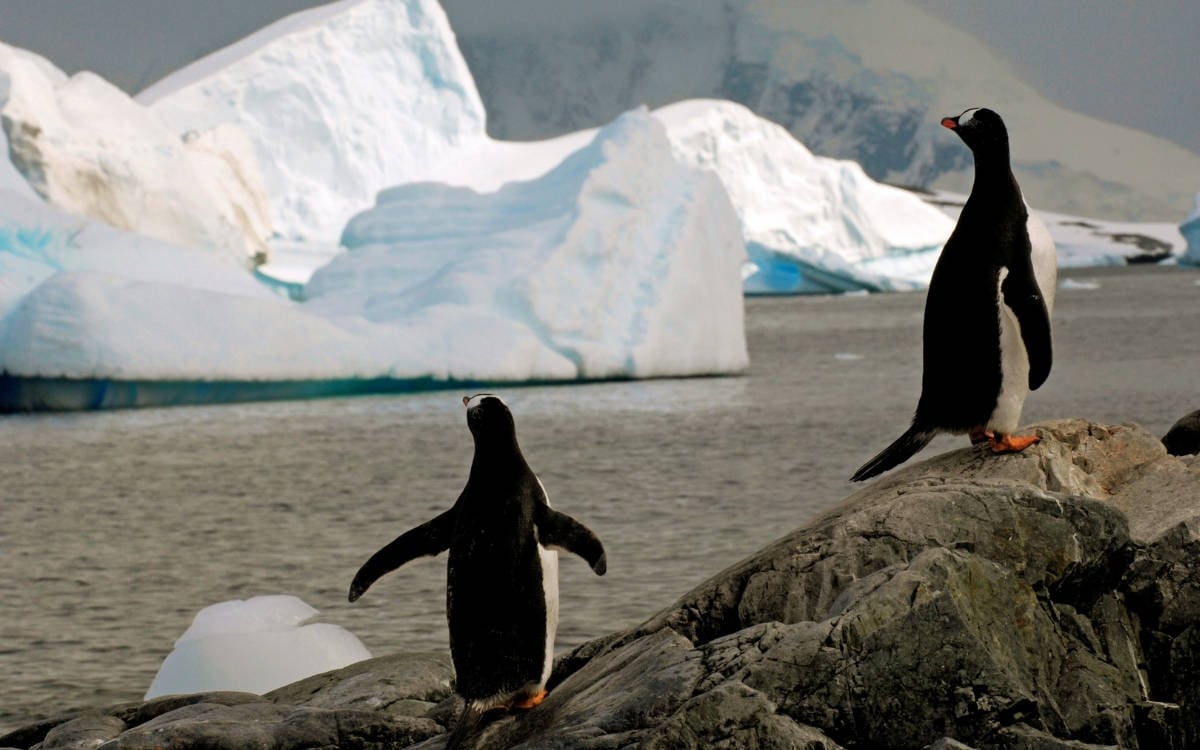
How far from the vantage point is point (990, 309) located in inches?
166

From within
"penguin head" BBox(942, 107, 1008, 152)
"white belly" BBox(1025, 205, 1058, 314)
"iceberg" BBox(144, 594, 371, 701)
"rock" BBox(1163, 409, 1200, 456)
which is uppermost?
"penguin head" BBox(942, 107, 1008, 152)

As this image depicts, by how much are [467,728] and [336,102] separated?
1397 inches

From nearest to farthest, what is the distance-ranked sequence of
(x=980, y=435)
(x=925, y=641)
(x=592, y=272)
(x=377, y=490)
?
(x=925, y=641) < (x=980, y=435) < (x=377, y=490) < (x=592, y=272)

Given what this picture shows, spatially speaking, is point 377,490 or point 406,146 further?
point 406,146

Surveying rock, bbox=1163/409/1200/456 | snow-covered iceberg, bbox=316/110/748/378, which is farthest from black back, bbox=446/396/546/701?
snow-covered iceberg, bbox=316/110/748/378

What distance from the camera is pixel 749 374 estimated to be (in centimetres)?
2227

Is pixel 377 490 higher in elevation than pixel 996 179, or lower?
lower

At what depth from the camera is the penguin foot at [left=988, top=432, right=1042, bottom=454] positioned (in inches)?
165

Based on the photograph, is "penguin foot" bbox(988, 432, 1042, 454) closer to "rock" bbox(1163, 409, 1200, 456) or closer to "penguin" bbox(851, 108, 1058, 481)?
"penguin" bbox(851, 108, 1058, 481)

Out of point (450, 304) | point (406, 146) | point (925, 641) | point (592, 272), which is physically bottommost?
point (925, 641)

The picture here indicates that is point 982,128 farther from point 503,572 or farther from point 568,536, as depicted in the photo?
point 503,572

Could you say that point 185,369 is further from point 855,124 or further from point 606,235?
point 855,124

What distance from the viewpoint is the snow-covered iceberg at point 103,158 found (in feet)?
89.7

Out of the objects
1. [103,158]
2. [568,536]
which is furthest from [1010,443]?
[103,158]
